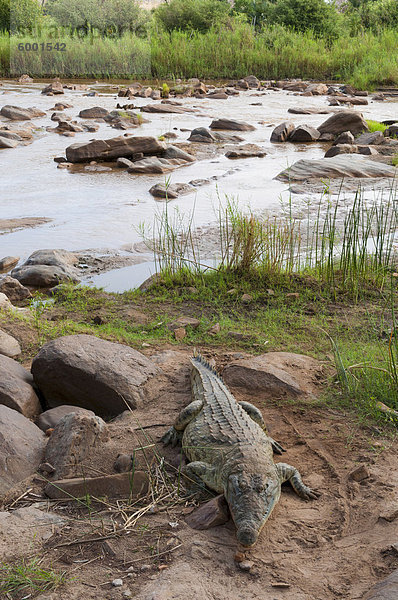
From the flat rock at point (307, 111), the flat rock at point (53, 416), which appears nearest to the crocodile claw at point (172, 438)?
the flat rock at point (53, 416)

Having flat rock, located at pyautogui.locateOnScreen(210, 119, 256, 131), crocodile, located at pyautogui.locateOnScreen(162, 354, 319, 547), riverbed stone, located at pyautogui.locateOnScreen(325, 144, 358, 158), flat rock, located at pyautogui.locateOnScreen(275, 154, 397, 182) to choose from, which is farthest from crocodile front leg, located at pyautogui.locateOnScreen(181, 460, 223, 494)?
flat rock, located at pyautogui.locateOnScreen(210, 119, 256, 131)

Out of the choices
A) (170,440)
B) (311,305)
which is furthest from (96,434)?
(311,305)

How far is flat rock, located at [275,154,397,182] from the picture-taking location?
33.8 ft

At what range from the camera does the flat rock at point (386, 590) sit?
2.24m

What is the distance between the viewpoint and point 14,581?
2457 mm

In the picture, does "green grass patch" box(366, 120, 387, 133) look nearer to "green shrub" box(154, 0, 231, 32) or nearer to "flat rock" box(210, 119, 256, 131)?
"flat rock" box(210, 119, 256, 131)

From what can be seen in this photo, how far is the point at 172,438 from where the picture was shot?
359cm

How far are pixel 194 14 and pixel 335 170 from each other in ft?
65.9

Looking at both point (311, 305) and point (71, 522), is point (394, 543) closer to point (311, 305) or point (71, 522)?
point (71, 522)

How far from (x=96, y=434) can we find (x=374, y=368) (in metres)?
1.70

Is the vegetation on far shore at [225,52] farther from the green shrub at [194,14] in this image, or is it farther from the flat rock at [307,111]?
the flat rock at [307,111]

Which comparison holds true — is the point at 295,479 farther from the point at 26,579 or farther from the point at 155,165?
the point at 155,165

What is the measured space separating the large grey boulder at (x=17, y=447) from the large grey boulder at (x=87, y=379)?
1.65ft

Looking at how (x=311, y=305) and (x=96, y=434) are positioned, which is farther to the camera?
(x=311, y=305)
